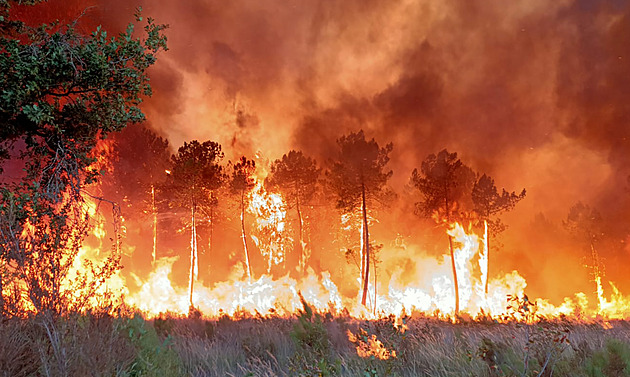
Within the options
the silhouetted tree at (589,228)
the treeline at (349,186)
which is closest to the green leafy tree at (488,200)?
the treeline at (349,186)

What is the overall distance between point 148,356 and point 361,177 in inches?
870

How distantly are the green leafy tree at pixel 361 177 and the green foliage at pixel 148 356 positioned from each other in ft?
68.2

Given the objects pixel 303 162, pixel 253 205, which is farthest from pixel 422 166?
pixel 253 205

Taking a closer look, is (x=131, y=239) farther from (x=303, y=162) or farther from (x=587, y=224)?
(x=587, y=224)

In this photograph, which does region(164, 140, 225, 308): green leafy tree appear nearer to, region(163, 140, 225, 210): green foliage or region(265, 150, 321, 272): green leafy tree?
region(163, 140, 225, 210): green foliage

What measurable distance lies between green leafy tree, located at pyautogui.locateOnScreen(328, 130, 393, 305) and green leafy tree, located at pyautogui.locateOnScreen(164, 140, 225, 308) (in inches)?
362

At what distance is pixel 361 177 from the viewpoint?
88.6 feet

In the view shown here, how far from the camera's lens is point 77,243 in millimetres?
5465

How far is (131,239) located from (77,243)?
40.0 metres

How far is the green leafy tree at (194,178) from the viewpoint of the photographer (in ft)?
90.2

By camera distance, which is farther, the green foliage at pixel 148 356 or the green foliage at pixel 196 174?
the green foliage at pixel 196 174

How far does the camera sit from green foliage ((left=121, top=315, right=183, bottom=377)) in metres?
5.50

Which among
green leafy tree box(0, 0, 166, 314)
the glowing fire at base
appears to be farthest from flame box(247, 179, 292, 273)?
green leafy tree box(0, 0, 166, 314)

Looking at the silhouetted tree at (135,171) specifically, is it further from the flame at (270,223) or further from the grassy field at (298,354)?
the grassy field at (298,354)
